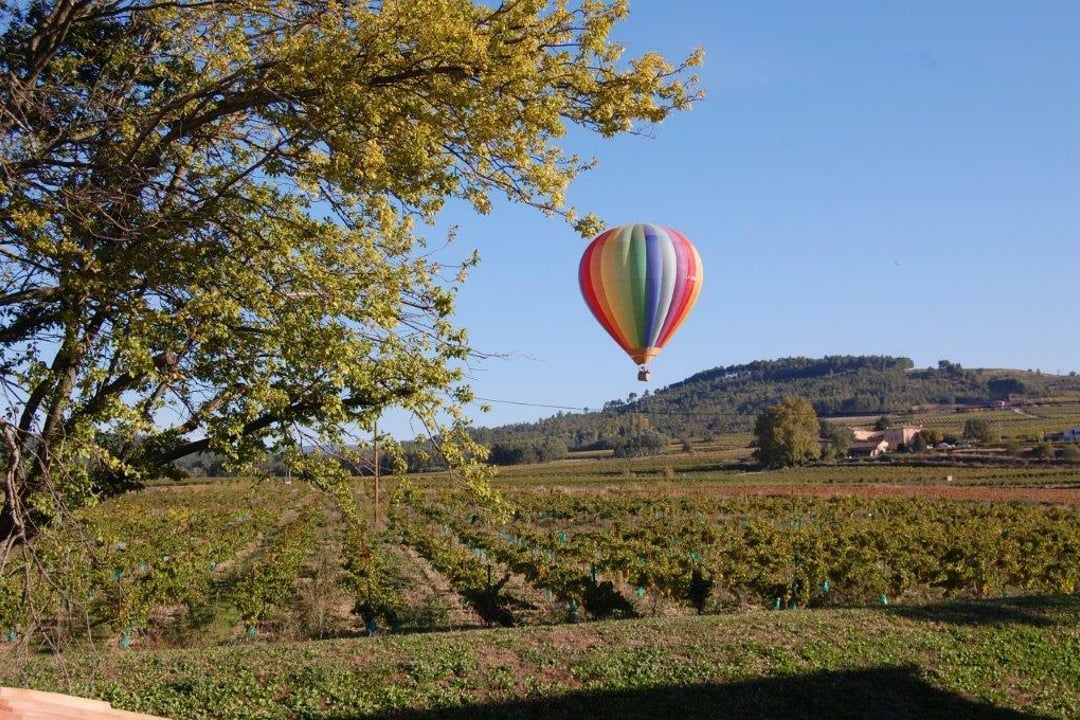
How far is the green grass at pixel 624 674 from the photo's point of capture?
382 inches

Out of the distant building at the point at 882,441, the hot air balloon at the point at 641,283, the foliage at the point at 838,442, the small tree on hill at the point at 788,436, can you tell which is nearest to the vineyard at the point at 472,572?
the hot air balloon at the point at 641,283

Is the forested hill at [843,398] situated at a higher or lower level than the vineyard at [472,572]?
higher

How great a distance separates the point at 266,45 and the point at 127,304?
2.51m

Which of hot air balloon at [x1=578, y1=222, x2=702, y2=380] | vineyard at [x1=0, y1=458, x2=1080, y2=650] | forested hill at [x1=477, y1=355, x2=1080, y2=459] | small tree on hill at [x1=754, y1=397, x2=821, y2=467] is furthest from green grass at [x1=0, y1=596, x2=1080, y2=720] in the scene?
forested hill at [x1=477, y1=355, x2=1080, y2=459]

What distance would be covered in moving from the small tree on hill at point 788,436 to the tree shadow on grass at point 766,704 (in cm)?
8271

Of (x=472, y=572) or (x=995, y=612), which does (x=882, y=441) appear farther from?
(x=995, y=612)

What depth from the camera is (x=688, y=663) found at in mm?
11078

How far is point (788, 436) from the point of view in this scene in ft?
300

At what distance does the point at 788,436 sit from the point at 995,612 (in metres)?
79.5

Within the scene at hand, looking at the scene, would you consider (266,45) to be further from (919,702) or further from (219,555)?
(219,555)

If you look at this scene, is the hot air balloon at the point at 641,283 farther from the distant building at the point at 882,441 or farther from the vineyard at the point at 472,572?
the distant building at the point at 882,441

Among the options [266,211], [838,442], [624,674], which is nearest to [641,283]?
[624,674]

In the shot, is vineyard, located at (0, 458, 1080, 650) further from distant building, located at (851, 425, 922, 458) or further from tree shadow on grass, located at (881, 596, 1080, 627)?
distant building, located at (851, 425, 922, 458)

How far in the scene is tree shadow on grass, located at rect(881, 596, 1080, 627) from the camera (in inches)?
528
